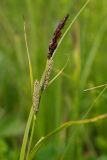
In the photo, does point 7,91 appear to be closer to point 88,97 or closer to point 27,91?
point 27,91

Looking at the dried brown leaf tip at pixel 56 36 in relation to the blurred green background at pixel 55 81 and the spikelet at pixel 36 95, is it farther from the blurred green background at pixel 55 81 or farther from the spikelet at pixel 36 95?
the blurred green background at pixel 55 81

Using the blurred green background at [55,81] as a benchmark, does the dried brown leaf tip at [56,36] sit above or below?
above

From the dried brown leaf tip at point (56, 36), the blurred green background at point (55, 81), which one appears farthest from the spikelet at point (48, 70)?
the blurred green background at point (55, 81)

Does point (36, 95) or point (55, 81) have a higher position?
point (36, 95)

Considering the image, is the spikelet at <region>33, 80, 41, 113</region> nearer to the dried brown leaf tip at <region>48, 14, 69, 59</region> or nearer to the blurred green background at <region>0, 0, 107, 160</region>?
the dried brown leaf tip at <region>48, 14, 69, 59</region>

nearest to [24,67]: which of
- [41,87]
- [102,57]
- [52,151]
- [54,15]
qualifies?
[54,15]

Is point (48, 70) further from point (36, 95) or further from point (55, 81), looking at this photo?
point (55, 81)

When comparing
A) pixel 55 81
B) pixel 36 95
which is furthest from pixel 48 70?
pixel 55 81

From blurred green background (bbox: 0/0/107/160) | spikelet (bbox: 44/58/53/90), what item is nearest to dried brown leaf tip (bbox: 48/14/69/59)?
spikelet (bbox: 44/58/53/90)
